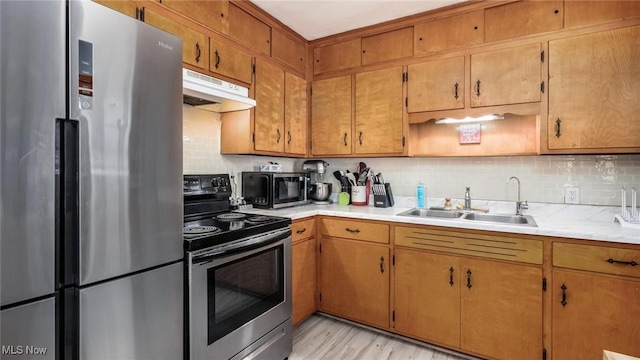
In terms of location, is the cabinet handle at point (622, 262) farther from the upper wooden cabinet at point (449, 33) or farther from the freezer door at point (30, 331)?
the freezer door at point (30, 331)

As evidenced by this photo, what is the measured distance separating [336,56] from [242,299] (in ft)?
7.56

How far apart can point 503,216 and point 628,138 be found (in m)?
0.88

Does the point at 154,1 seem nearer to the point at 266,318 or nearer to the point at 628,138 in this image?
the point at 266,318

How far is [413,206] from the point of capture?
2912 millimetres

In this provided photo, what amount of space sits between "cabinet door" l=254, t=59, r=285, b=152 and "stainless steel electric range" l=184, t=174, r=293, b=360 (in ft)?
1.74

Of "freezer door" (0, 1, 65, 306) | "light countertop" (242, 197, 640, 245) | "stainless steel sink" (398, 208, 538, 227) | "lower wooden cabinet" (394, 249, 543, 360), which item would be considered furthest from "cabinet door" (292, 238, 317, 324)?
"freezer door" (0, 1, 65, 306)

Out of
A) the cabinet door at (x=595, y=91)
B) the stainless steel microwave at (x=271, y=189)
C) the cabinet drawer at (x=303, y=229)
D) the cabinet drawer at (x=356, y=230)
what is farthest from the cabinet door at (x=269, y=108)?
the cabinet door at (x=595, y=91)

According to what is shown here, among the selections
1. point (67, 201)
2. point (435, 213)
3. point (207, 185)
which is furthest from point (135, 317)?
point (435, 213)

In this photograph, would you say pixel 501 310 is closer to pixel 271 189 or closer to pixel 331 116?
pixel 271 189

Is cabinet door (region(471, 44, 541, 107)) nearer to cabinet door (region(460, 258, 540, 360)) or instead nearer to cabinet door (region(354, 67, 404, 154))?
cabinet door (region(354, 67, 404, 154))

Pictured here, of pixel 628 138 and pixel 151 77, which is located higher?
pixel 151 77

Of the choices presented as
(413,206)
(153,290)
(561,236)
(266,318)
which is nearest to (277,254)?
(266,318)

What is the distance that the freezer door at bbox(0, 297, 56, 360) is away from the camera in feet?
3.16

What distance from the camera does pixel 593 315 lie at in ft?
5.77
